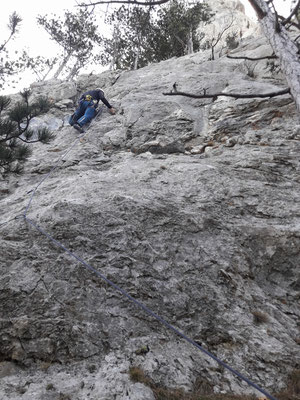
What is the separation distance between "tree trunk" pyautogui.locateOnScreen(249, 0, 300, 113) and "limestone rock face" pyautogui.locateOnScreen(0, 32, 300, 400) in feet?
7.10

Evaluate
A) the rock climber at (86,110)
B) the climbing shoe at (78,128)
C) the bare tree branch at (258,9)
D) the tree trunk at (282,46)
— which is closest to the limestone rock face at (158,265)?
the climbing shoe at (78,128)

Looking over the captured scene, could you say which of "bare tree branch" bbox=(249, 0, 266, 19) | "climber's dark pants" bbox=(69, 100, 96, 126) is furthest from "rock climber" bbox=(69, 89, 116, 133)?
"bare tree branch" bbox=(249, 0, 266, 19)

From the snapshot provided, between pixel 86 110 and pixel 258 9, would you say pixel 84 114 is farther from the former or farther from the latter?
pixel 258 9

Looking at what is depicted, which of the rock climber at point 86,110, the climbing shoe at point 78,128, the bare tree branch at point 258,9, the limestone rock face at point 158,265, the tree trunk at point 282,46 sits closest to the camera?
the limestone rock face at point 158,265

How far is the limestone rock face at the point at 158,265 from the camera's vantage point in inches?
113

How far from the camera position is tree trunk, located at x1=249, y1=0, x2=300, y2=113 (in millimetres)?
3668

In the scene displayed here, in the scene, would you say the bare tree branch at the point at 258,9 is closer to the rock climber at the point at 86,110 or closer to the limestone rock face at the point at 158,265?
the limestone rock face at the point at 158,265

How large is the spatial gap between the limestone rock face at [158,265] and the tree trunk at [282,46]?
7.10 ft

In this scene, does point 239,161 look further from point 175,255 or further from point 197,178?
point 175,255

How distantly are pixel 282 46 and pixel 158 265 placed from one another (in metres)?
3.73

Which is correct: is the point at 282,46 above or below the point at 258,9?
below

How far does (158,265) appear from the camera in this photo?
404 centimetres

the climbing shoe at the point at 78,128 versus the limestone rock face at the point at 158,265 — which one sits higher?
the climbing shoe at the point at 78,128

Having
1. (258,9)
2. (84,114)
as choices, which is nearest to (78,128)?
(84,114)
